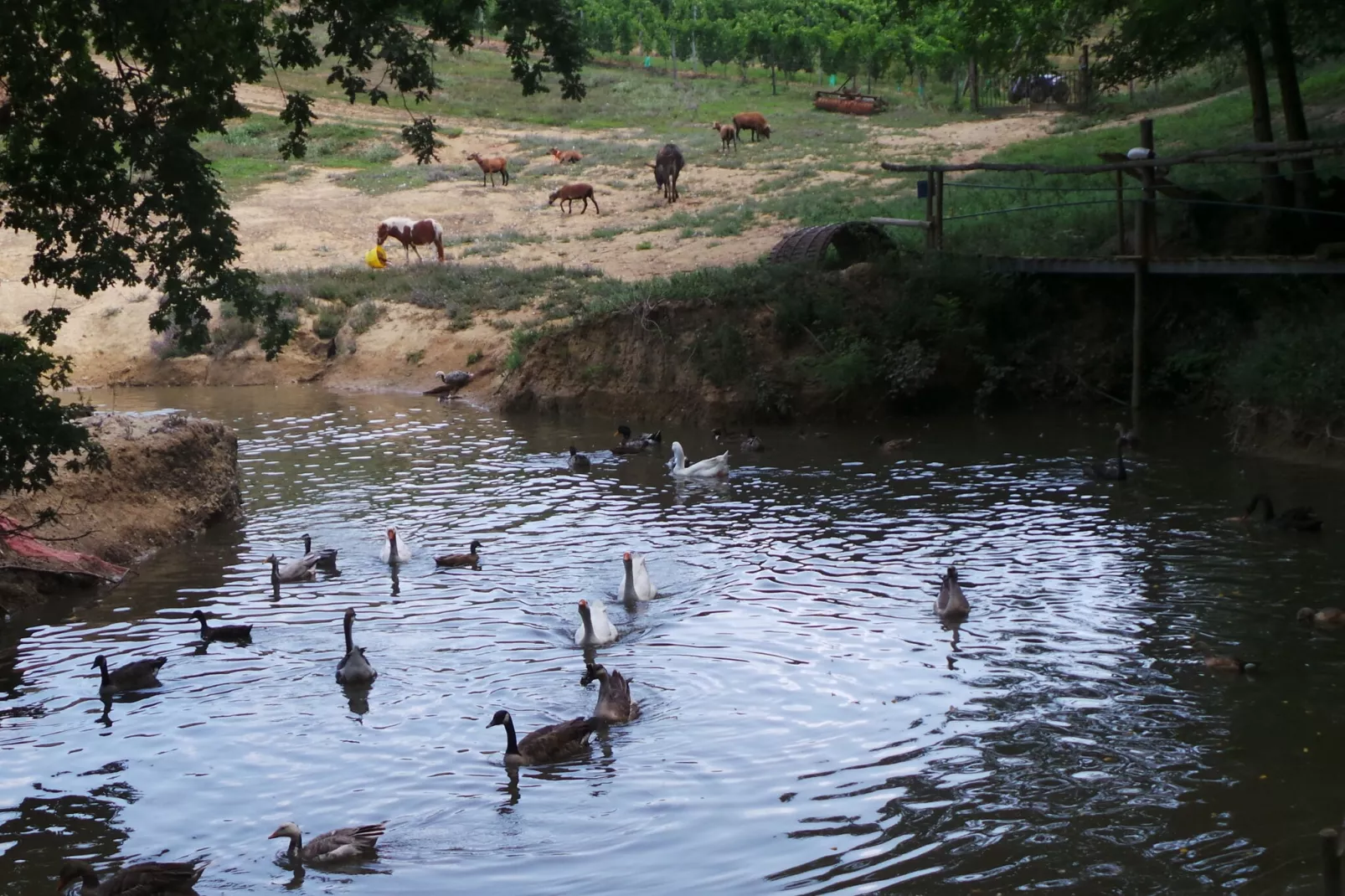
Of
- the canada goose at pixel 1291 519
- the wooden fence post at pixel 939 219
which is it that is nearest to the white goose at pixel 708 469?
the wooden fence post at pixel 939 219

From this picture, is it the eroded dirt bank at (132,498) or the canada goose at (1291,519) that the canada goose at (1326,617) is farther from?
the eroded dirt bank at (132,498)

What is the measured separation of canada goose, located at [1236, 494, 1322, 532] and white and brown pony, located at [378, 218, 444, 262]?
2540cm

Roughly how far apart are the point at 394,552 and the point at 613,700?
561 centimetres

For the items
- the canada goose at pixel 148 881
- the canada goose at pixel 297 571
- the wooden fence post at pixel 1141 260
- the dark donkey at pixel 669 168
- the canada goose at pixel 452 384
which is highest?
the dark donkey at pixel 669 168

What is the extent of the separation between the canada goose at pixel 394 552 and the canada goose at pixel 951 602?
6.06 m

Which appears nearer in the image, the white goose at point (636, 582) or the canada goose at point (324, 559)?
the white goose at point (636, 582)

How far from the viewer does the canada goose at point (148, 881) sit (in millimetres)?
7840

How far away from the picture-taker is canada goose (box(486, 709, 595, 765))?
9633mm

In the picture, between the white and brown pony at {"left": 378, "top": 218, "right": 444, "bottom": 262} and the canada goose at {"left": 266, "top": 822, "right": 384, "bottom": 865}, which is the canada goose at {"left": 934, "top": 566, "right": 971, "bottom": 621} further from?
the white and brown pony at {"left": 378, "top": 218, "right": 444, "bottom": 262}

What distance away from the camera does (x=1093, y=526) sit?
15.4m

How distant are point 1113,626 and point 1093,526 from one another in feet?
12.3

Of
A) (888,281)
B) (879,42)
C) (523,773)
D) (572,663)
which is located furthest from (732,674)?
(879,42)

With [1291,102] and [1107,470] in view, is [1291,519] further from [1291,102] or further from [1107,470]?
[1291,102]

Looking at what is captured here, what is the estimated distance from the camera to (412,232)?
36.8m
